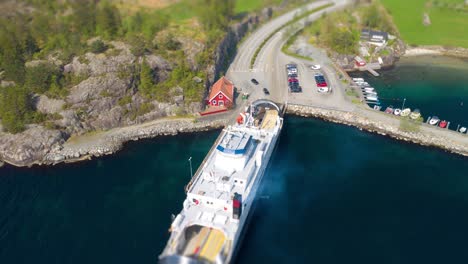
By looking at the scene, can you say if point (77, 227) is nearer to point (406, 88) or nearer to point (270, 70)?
point (270, 70)

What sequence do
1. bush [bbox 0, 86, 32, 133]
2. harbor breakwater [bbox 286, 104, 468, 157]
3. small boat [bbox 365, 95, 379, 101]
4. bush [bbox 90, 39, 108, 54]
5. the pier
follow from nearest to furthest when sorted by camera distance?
harbor breakwater [bbox 286, 104, 468, 157] → bush [bbox 0, 86, 32, 133] → bush [bbox 90, 39, 108, 54] → small boat [bbox 365, 95, 379, 101] → the pier

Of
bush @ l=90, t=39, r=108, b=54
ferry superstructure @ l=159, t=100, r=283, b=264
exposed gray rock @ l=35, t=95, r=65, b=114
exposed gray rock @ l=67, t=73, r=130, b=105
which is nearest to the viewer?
ferry superstructure @ l=159, t=100, r=283, b=264

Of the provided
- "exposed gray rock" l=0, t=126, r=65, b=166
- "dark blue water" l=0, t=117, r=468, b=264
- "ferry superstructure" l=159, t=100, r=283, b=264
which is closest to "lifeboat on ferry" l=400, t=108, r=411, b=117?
"dark blue water" l=0, t=117, r=468, b=264

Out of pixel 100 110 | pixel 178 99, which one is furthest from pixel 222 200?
pixel 100 110

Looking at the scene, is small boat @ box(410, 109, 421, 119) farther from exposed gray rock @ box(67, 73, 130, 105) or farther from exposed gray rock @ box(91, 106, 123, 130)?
exposed gray rock @ box(91, 106, 123, 130)

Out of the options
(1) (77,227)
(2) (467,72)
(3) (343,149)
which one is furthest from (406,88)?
(1) (77,227)

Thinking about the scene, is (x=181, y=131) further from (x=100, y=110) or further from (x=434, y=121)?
(x=434, y=121)

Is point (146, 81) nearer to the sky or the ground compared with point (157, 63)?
nearer to the ground
